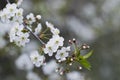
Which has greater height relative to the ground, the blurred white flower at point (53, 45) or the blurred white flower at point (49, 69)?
the blurred white flower at point (53, 45)

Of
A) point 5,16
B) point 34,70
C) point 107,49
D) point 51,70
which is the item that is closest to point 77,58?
point 5,16

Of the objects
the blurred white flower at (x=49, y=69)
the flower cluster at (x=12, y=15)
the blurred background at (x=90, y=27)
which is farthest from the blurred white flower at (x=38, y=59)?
the blurred background at (x=90, y=27)

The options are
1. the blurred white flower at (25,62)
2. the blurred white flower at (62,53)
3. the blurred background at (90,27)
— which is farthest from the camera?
the blurred background at (90,27)

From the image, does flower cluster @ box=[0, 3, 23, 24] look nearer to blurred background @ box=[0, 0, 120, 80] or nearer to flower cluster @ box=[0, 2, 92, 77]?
flower cluster @ box=[0, 2, 92, 77]

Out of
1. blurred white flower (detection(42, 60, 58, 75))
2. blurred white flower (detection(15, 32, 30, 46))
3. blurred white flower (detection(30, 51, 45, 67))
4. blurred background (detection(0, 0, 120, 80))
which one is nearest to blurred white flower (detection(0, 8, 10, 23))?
blurred white flower (detection(15, 32, 30, 46))

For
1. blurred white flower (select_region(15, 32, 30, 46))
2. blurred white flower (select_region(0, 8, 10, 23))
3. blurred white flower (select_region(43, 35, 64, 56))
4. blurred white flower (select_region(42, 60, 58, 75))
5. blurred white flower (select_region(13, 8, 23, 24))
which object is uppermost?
blurred white flower (select_region(0, 8, 10, 23))

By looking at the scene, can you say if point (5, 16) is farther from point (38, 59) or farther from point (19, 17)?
point (38, 59)

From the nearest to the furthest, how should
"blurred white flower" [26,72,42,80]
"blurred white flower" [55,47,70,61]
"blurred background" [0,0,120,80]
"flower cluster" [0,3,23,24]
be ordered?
"blurred white flower" [55,47,70,61] → "flower cluster" [0,3,23,24] → "blurred white flower" [26,72,42,80] → "blurred background" [0,0,120,80]

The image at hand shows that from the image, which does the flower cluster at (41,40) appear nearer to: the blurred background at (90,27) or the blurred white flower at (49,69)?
the blurred white flower at (49,69)

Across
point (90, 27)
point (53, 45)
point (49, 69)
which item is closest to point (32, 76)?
point (49, 69)

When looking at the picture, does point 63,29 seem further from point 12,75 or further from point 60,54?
point 60,54
